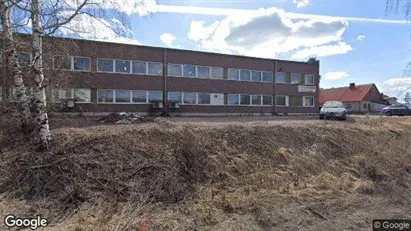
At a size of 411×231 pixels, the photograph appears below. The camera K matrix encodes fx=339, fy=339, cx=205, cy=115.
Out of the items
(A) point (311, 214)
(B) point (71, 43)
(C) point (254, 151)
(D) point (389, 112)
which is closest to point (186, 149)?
(C) point (254, 151)

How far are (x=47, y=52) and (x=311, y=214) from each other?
8.54 metres

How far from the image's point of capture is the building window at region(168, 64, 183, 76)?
30.4m

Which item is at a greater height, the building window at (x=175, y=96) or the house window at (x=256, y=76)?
the house window at (x=256, y=76)

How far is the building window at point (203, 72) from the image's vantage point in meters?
32.0

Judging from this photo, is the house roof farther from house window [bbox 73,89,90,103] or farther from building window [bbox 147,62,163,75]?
house window [bbox 73,89,90,103]

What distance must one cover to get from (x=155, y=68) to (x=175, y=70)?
194 centimetres

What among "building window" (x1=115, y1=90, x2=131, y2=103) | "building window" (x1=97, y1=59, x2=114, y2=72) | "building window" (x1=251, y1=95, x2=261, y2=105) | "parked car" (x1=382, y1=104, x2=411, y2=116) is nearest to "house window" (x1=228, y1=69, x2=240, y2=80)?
"building window" (x1=251, y1=95, x2=261, y2=105)

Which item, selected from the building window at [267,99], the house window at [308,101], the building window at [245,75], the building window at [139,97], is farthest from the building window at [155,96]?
the house window at [308,101]

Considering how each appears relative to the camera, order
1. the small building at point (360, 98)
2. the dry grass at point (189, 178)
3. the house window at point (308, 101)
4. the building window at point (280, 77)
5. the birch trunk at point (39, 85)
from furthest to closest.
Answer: the small building at point (360, 98) < the house window at point (308, 101) < the building window at point (280, 77) < the birch trunk at point (39, 85) < the dry grass at point (189, 178)

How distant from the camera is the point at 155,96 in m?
29.8

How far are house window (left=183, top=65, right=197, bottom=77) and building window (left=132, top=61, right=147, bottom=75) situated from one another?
12.5 feet

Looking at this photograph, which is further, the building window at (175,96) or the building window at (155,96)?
the building window at (175,96)

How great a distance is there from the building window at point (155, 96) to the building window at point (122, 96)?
6.03 feet

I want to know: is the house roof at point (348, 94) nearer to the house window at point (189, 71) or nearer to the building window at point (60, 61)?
the house window at point (189, 71)
